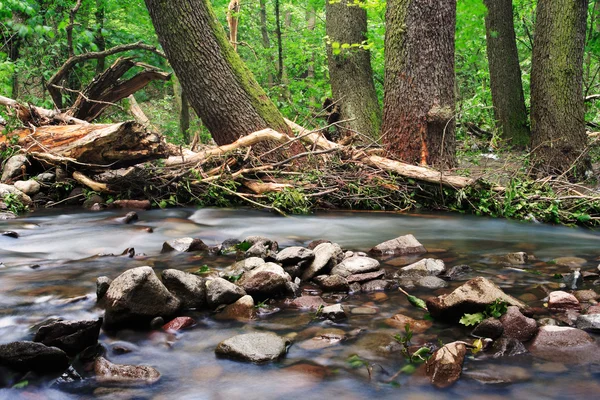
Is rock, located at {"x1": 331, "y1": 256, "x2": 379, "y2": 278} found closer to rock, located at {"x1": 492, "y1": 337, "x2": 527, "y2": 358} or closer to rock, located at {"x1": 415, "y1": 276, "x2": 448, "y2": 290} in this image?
rock, located at {"x1": 415, "y1": 276, "x2": 448, "y2": 290}

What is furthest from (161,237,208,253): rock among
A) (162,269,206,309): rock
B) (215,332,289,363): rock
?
(215,332,289,363): rock

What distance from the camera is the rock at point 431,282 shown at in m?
3.18

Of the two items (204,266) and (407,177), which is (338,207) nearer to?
(407,177)

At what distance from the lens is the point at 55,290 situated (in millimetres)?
2980

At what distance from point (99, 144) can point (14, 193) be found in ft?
4.17

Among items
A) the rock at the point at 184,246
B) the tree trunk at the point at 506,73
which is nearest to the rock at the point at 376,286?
the rock at the point at 184,246

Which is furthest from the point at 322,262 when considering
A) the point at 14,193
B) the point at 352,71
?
the point at 352,71

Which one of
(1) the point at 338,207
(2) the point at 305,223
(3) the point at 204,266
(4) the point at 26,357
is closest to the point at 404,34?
(1) the point at 338,207

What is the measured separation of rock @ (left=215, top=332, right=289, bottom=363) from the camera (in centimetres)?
221

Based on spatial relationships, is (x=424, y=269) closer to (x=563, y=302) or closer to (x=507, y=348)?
(x=563, y=302)

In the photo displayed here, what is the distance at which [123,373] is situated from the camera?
2.05m

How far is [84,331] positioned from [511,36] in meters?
9.53

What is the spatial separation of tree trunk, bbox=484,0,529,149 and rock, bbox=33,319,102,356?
886 centimetres

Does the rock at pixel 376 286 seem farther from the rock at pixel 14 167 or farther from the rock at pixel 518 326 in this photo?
the rock at pixel 14 167
